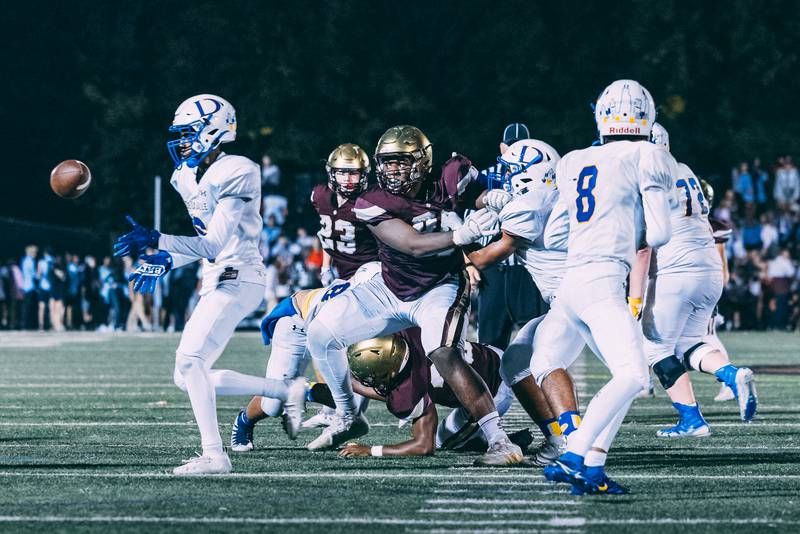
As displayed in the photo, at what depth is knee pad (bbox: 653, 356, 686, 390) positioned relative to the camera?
822cm

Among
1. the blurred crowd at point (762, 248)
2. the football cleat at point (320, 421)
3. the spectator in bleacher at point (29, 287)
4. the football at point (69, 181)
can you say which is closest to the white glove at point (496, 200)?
the football cleat at point (320, 421)

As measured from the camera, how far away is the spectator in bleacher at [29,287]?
25.3 m

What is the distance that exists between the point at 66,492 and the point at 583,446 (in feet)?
6.72

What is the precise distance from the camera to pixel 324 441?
7.49m

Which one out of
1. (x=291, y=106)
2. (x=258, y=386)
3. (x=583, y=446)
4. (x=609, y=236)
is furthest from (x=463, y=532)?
(x=291, y=106)

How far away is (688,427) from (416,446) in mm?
1801

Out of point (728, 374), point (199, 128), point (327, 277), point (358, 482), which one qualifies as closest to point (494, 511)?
point (358, 482)

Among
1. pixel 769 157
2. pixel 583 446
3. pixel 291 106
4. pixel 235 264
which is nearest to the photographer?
pixel 583 446

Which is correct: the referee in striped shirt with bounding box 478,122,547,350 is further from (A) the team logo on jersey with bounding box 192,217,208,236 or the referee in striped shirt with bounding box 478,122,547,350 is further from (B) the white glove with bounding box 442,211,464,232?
(A) the team logo on jersey with bounding box 192,217,208,236

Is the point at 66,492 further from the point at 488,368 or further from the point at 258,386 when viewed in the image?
the point at 488,368

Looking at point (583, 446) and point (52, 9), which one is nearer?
point (583, 446)

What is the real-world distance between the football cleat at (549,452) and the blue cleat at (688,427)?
56.1 inches

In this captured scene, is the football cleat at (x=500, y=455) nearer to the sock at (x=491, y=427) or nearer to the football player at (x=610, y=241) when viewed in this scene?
the sock at (x=491, y=427)

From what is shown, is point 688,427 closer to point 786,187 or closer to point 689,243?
point 689,243
